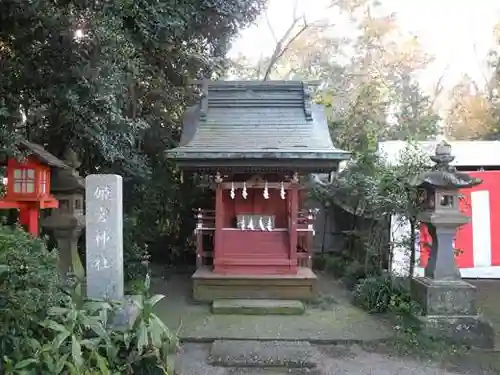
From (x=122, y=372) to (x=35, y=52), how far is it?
391 cm

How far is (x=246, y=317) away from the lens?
25.7 ft

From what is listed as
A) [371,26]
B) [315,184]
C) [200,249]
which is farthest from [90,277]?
[371,26]

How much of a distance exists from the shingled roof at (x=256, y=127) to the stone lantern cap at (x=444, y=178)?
157 cm

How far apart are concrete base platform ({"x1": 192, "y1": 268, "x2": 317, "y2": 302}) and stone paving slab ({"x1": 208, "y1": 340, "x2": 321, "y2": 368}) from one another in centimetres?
216

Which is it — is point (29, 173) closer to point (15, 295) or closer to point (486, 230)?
point (15, 295)

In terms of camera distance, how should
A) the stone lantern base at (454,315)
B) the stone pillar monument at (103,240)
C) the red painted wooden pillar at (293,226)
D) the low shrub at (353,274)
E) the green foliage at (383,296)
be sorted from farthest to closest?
the low shrub at (353,274) < the red painted wooden pillar at (293,226) < the green foliage at (383,296) < the stone lantern base at (454,315) < the stone pillar monument at (103,240)

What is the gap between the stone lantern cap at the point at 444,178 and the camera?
682cm

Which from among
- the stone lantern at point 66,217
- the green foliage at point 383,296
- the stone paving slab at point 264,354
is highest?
the stone lantern at point 66,217

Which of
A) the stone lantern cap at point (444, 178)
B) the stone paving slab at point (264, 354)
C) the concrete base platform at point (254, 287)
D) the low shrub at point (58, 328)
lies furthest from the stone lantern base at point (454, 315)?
the low shrub at point (58, 328)

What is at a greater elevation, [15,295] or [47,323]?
[15,295]

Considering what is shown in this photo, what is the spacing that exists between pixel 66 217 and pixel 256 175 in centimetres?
354

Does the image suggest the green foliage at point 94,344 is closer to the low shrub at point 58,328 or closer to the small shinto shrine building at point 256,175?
the low shrub at point 58,328

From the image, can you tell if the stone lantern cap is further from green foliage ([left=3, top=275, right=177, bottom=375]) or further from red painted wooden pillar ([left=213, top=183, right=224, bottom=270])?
green foliage ([left=3, top=275, right=177, bottom=375])

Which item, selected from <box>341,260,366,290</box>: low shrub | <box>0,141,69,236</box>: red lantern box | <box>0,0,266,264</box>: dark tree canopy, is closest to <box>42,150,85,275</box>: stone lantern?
<box>0,0,266,264</box>: dark tree canopy
